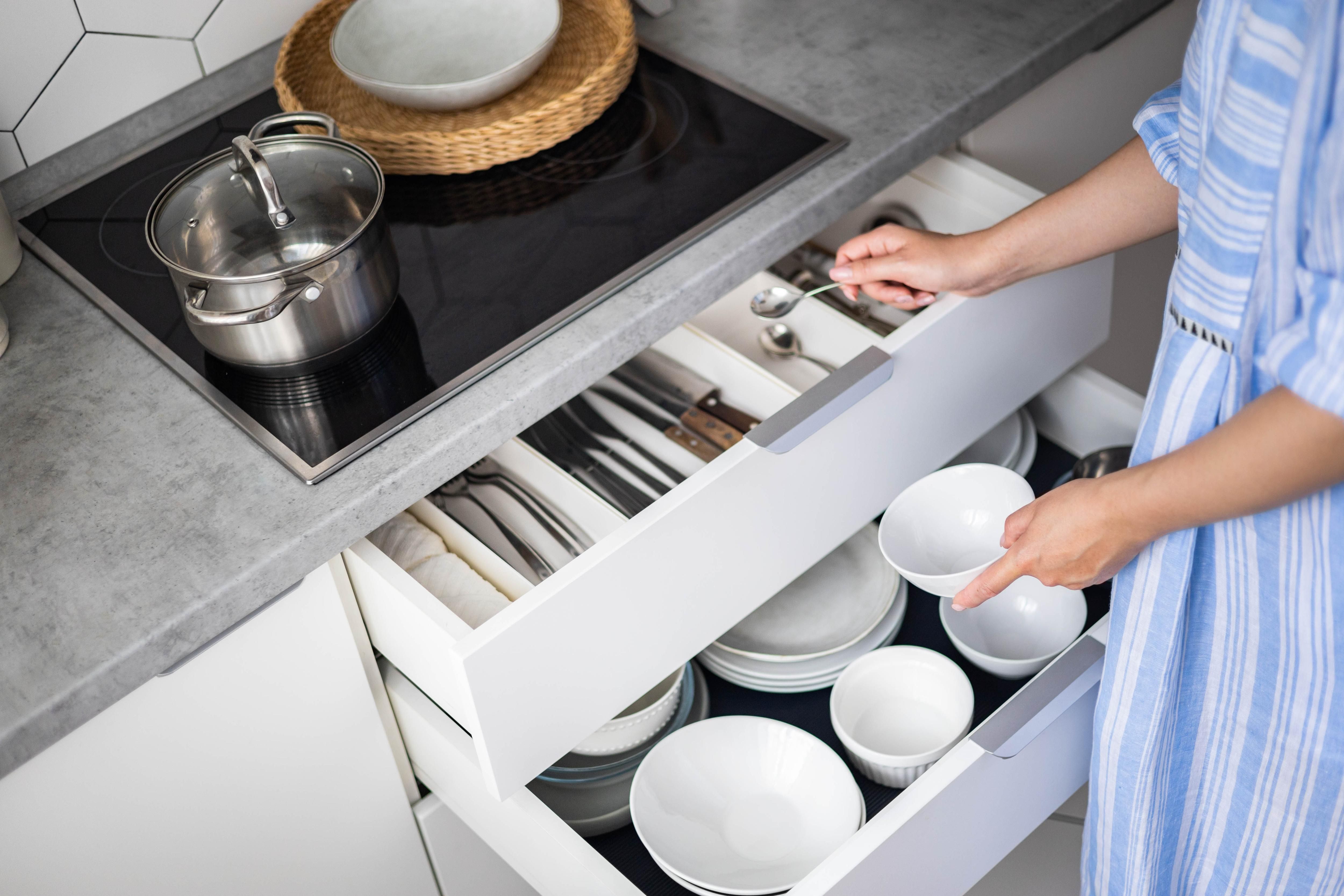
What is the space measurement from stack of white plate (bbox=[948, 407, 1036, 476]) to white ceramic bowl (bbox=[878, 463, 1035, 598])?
0.13 meters

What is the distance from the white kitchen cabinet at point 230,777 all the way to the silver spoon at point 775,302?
470 mm

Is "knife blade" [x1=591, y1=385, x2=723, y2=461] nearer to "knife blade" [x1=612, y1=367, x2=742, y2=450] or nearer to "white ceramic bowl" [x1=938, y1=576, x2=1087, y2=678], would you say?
"knife blade" [x1=612, y1=367, x2=742, y2=450]

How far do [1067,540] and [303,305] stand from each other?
565mm

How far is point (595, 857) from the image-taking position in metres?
0.92

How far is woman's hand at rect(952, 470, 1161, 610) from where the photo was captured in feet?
2.49

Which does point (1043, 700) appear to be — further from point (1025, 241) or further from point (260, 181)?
point (260, 181)

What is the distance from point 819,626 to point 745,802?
8.1 inches

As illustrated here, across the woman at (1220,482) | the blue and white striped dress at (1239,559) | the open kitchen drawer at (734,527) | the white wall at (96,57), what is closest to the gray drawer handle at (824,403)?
the open kitchen drawer at (734,527)

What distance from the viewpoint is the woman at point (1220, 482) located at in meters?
0.64

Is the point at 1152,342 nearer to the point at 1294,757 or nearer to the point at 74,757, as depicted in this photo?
the point at 1294,757

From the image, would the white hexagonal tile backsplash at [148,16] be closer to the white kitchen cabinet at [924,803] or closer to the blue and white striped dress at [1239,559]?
the white kitchen cabinet at [924,803]

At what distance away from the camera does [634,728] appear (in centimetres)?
109

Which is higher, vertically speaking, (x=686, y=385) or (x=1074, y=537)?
(x=1074, y=537)

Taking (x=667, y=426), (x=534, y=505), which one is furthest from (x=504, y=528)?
(x=667, y=426)
